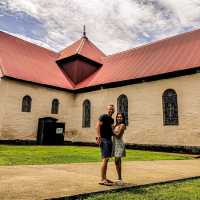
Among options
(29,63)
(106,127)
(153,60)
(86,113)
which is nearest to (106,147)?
(106,127)

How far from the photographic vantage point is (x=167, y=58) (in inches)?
782

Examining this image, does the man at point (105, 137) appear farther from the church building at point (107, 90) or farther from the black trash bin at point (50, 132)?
the black trash bin at point (50, 132)

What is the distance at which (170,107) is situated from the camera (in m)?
17.8

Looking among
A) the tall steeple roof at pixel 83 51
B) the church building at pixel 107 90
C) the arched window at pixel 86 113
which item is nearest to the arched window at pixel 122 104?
the church building at pixel 107 90

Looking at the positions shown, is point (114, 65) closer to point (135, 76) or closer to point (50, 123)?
point (135, 76)

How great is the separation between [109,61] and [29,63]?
8.70 m

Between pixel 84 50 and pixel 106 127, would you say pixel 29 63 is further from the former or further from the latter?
pixel 106 127

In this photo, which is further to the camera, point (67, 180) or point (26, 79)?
point (26, 79)

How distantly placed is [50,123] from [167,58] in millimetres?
11836

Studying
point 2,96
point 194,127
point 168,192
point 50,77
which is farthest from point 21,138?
point 168,192

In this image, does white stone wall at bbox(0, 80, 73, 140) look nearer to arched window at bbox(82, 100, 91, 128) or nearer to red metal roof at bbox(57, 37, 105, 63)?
arched window at bbox(82, 100, 91, 128)

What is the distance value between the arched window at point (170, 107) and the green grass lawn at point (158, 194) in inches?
502

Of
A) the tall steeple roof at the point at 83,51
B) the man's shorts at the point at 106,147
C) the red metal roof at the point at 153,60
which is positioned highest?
the tall steeple roof at the point at 83,51

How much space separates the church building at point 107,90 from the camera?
17141mm
